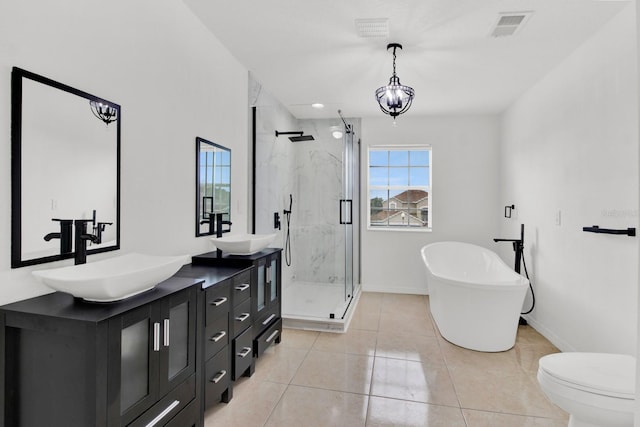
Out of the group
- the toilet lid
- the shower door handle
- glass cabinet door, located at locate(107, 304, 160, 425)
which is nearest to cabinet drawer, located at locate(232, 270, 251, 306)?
glass cabinet door, located at locate(107, 304, 160, 425)

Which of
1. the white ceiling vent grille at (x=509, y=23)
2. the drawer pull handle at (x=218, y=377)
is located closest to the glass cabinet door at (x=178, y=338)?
the drawer pull handle at (x=218, y=377)

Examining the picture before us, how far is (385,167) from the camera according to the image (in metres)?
5.11

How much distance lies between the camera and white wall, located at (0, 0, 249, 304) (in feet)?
4.41

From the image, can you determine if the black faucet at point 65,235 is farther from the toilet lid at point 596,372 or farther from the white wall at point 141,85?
the toilet lid at point 596,372

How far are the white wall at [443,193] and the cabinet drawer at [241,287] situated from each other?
9.54 ft

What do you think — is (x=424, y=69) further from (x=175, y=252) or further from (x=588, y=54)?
(x=175, y=252)

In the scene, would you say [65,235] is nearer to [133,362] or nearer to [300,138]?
[133,362]

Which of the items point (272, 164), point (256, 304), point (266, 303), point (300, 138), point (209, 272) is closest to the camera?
point (209, 272)

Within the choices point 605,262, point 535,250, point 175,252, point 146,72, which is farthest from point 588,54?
point 175,252

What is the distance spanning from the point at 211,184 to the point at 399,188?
3.12m

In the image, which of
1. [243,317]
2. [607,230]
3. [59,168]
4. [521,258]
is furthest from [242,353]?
[521,258]

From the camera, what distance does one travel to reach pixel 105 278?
4.04 ft

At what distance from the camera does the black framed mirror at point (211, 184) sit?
257cm

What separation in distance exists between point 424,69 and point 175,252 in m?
2.73
